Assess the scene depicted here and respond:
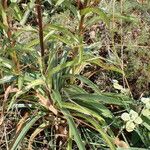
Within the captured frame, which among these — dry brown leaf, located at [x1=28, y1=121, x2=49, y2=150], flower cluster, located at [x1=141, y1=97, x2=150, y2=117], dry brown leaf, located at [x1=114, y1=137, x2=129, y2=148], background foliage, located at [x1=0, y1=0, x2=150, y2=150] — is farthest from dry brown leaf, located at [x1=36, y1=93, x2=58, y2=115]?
flower cluster, located at [x1=141, y1=97, x2=150, y2=117]

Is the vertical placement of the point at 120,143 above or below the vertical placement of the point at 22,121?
below

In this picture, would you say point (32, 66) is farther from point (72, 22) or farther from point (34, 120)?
point (72, 22)

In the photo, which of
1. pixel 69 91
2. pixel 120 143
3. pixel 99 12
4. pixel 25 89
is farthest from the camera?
pixel 69 91

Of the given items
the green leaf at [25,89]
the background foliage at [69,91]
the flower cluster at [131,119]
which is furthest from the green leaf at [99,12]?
the flower cluster at [131,119]

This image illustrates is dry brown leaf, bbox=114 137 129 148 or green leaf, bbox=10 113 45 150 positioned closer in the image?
green leaf, bbox=10 113 45 150

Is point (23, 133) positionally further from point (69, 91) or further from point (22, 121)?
point (69, 91)

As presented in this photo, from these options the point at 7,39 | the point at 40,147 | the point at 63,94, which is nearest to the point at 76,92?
the point at 63,94

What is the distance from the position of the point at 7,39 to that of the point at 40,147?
753mm

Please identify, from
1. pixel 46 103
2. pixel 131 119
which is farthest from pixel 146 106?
pixel 46 103

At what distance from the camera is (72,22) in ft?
9.81

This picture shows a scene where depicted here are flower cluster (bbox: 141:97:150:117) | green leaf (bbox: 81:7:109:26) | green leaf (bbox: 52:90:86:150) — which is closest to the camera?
green leaf (bbox: 81:7:109:26)

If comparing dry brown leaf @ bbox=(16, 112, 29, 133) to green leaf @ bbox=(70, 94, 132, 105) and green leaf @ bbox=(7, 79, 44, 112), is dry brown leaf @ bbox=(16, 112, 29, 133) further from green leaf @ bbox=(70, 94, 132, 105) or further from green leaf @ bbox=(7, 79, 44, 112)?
green leaf @ bbox=(70, 94, 132, 105)


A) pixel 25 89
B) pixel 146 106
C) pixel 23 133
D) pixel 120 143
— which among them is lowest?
pixel 120 143

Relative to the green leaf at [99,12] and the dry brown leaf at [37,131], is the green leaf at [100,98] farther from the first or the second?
the green leaf at [99,12]
